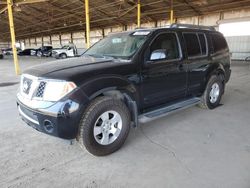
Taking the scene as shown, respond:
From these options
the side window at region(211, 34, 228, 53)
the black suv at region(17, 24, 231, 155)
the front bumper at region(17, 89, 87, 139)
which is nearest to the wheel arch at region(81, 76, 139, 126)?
the black suv at region(17, 24, 231, 155)

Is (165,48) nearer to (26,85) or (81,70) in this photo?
(81,70)

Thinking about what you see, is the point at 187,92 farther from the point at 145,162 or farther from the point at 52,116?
the point at 52,116

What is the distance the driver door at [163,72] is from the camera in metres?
3.44

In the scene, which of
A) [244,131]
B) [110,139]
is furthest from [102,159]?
[244,131]

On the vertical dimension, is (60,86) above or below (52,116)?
above

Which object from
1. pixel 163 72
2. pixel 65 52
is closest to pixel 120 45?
pixel 163 72

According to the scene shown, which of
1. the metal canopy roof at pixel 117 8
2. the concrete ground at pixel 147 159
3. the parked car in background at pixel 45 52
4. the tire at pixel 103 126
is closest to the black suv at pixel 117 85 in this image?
the tire at pixel 103 126

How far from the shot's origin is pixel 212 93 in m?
4.99

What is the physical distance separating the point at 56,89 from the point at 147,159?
1.50 m

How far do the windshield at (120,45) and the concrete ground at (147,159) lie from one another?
1.41m

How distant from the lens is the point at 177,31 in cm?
398

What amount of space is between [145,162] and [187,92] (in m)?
1.98

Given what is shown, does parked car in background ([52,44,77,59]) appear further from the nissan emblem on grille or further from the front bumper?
the front bumper

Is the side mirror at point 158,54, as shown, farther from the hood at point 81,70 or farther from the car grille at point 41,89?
the car grille at point 41,89
